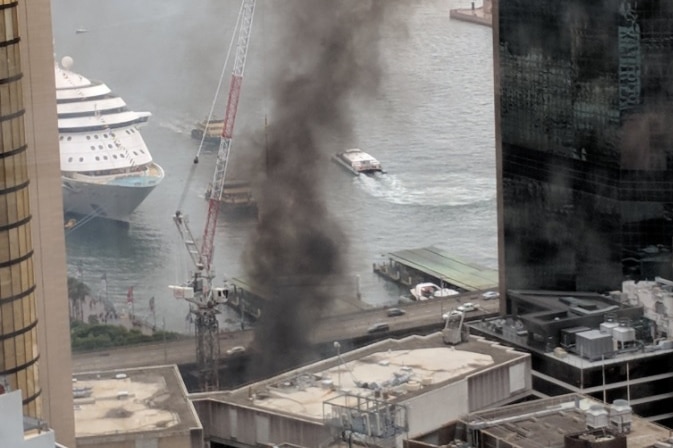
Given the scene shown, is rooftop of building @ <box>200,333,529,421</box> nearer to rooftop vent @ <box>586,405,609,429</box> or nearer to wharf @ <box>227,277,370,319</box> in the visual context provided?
rooftop vent @ <box>586,405,609,429</box>

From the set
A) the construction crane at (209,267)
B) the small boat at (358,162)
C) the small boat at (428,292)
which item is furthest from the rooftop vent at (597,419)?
the small boat at (358,162)

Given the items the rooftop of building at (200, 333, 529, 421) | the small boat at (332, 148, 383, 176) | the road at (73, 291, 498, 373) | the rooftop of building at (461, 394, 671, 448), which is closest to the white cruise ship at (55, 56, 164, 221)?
the small boat at (332, 148, 383, 176)

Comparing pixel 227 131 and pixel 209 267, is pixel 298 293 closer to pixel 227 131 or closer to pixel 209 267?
pixel 209 267

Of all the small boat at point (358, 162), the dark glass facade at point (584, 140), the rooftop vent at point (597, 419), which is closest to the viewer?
the rooftop vent at point (597, 419)

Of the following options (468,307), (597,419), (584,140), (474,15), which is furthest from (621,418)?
(474,15)

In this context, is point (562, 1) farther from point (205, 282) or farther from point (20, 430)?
point (20, 430)

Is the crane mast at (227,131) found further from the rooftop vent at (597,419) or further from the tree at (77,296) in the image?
the rooftop vent at (597,419)
